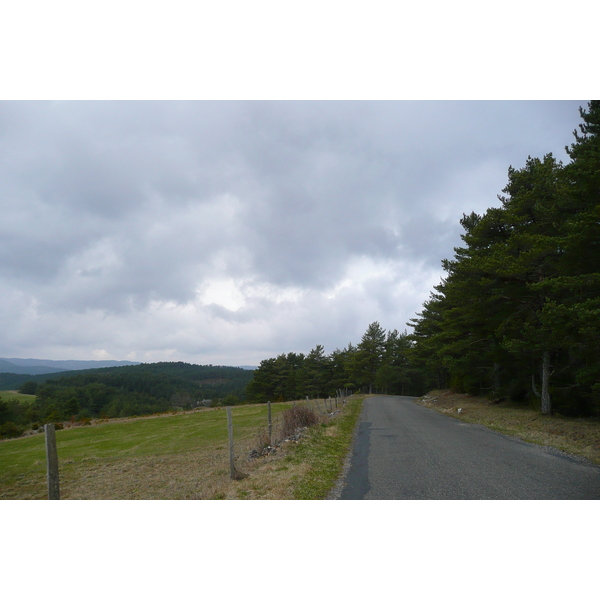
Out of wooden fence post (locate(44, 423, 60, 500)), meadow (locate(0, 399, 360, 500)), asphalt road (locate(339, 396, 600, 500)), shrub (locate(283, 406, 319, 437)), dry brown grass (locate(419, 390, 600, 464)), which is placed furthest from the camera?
shrub (locate(283, 406, 319, 437))

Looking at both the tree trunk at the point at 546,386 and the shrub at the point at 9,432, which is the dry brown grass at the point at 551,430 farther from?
the shrub at the point at 9,432

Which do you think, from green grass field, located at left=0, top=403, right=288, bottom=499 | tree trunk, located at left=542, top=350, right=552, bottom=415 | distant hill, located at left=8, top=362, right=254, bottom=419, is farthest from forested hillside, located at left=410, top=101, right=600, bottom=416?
distant hill, located at left=8, top=362, right=254, bottom=419

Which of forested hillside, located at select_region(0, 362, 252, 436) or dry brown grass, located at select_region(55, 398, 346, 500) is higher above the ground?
dry brown grass, located at select_region(55, 398, 346, 500)

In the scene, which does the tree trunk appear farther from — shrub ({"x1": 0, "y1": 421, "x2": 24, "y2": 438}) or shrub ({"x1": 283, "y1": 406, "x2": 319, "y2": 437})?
shrub ({"x1": 0, "y1": 421, "x2": 24, "y2": 438})

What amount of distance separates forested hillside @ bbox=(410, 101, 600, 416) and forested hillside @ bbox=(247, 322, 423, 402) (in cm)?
4499

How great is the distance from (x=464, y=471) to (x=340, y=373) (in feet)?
239

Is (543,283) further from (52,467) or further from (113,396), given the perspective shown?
(113,396)

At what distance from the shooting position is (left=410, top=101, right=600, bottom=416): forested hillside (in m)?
11.7

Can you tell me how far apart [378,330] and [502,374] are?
48.8 m

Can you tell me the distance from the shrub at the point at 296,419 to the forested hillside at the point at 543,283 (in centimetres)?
958

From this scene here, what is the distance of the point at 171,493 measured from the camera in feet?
30.5

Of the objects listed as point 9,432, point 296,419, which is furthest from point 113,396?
point 296,419

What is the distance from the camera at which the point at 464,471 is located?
793 cm

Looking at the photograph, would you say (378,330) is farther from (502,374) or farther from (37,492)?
(37,492)
